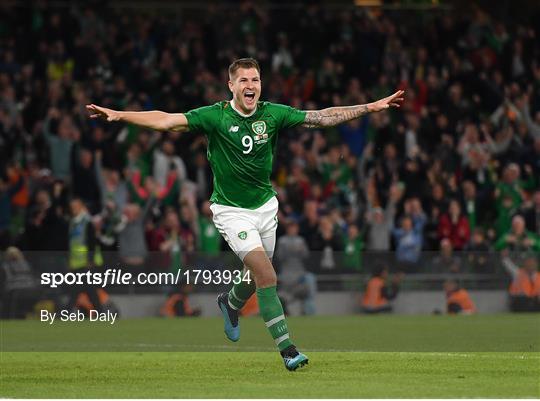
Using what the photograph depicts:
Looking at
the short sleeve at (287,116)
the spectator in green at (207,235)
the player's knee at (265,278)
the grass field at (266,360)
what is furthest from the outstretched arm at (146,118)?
the spectator in green at (207,235)

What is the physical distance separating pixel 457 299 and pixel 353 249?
1.86 m

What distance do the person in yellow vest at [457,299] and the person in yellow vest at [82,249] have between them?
5.54m

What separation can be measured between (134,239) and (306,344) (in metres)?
6.31

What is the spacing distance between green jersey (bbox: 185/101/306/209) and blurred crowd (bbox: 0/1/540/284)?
285 inches

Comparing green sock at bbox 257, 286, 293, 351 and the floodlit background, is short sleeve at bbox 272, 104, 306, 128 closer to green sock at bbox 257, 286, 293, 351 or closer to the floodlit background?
green sock at bbox 257, 286, 293, 351

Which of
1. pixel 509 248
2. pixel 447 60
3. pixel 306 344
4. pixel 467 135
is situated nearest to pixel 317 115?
pixel 306 344

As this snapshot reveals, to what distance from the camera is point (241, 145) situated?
12539 millimetres

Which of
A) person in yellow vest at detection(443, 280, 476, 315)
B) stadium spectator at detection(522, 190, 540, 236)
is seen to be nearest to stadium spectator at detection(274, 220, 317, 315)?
person in yellow vest at detection(443, 280, 476, 315)

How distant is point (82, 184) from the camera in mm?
23500

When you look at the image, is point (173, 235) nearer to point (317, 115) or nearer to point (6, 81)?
point (6, 81)

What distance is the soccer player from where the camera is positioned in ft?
40.3

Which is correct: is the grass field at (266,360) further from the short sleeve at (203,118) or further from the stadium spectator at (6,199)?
the stadium spectator at (6,199)

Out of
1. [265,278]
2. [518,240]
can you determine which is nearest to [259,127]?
[265,278]

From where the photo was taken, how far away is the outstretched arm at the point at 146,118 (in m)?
12.0
